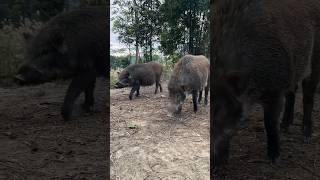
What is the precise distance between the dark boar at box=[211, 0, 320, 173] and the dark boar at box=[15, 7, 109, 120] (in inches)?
56.0

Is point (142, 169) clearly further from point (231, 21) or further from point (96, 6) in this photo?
point (96, 6)

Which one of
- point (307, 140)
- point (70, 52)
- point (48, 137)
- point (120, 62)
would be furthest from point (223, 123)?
point (70, 52)

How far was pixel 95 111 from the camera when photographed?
15.3 feet

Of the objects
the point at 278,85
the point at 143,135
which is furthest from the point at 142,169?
the point at 278,85

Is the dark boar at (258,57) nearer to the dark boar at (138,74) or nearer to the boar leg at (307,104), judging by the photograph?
the boar leg at (307,104)

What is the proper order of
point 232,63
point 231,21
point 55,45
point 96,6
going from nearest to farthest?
point 232,63 → point 231,21 → point 55,45 → point 96,6

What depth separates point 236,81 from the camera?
9.63 feet

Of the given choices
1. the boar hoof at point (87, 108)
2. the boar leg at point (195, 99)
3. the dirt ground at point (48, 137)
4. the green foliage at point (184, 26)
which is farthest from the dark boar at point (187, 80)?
the boar hoof at point (87, 108)

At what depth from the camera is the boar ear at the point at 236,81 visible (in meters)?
2.91

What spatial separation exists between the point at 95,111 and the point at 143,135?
1.79m

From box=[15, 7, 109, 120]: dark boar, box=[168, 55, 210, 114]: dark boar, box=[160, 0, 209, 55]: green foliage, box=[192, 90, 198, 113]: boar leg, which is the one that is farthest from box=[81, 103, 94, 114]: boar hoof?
box=[160, 0, 209, 55]: green foliage

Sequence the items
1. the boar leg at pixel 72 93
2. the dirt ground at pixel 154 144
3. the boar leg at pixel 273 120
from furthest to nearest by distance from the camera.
→ the boar leg at pixel 72 93 → the boar leg at pixel 273 120 → the dirt ground at pixel 154 144

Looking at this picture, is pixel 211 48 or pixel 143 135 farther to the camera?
pixel 211 48

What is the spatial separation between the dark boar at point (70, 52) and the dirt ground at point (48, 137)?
0.29 meters
